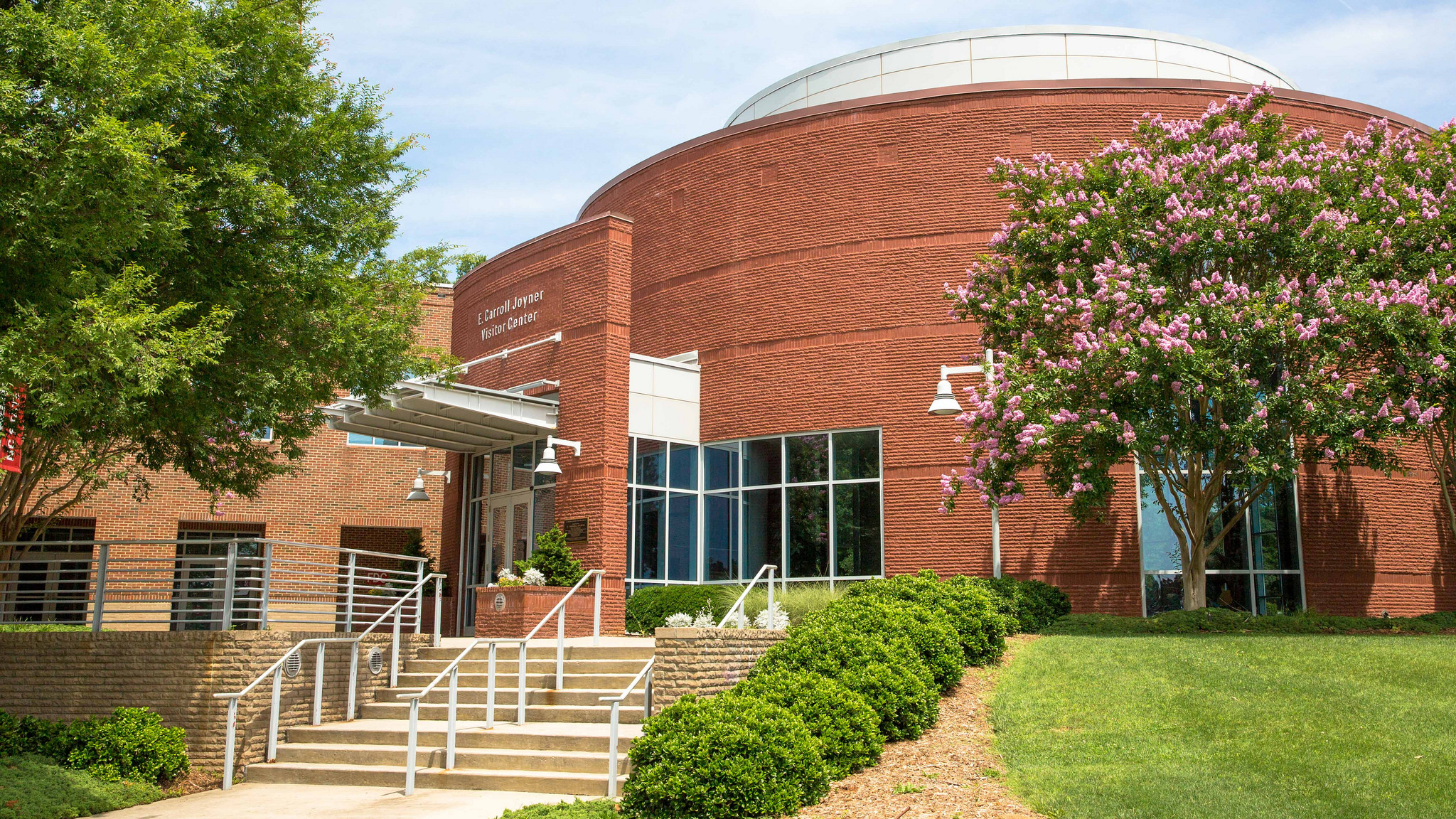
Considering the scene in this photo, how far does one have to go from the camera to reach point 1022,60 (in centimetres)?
2698

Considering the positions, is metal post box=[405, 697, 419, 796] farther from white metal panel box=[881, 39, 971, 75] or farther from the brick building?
white metal panel box=[881, 39, 971, 75]

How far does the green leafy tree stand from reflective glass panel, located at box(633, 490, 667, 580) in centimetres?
636

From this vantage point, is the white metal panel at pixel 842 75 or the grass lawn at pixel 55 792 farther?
the white metal panel at pixel 842 75

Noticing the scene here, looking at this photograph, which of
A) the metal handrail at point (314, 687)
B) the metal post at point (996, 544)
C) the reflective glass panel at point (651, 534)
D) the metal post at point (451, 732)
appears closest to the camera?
the metal post at point (451, 732)

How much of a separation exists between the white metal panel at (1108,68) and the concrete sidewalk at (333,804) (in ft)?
72.7

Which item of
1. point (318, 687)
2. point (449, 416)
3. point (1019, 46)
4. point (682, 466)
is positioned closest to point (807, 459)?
point (682, 466)

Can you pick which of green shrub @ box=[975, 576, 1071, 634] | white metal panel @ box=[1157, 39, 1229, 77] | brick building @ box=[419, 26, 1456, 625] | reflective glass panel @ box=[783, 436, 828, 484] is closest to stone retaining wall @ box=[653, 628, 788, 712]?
green shrub @ box=[975, 576, 1071, 634]

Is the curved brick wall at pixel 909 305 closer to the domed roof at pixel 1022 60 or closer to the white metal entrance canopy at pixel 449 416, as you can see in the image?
the white metal entrance canopy at pixel 449 416

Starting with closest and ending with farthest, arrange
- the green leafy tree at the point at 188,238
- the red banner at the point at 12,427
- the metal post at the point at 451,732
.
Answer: the green leafy tree at the point at 188,238
the red banner at the point at 12,427
the metal post at the point at 451,732

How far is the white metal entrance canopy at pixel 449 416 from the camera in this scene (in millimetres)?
19938

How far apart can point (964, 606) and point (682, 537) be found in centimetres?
907

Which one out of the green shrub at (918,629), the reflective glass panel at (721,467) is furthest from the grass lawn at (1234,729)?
the reflective glass panel at (721,467)

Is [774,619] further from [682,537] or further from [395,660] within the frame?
[682,537]

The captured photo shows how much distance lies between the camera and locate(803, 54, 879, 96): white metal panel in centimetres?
2816
